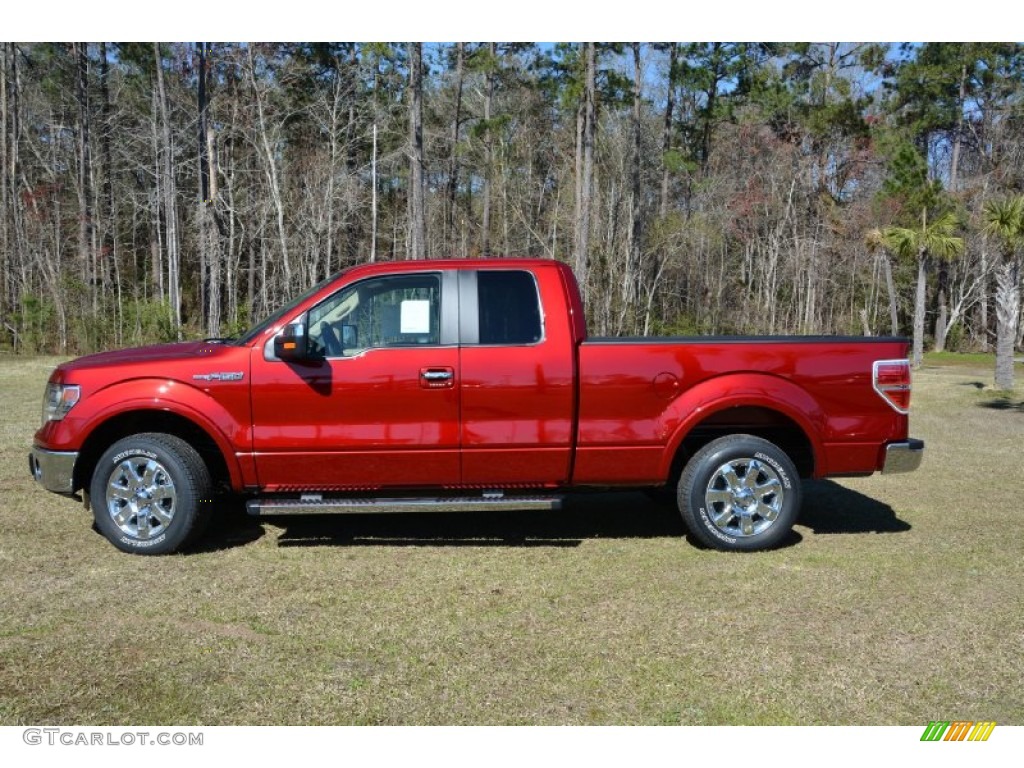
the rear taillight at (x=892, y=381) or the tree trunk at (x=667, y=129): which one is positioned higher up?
the tree trunk at (x=667, y=129)

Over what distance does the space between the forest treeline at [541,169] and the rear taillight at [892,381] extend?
18.8 metres

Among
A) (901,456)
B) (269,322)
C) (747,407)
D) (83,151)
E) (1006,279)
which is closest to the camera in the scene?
(269,322)

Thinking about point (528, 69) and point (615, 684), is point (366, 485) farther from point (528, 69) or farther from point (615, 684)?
point (528, 69)

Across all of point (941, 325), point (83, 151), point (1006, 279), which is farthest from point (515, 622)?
point (941, 325)

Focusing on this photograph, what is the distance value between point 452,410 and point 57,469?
2563 millimetres

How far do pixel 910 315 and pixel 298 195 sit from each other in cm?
2502

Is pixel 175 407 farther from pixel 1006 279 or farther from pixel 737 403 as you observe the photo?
pixel 1006 279

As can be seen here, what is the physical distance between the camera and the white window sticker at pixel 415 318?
5535 mm

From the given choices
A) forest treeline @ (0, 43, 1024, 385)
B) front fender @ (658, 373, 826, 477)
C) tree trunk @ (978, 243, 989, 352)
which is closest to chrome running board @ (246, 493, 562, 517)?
front fender @ (658, 373, 826, 477)

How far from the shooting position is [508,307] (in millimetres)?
5605

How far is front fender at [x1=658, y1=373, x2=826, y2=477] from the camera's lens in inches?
217

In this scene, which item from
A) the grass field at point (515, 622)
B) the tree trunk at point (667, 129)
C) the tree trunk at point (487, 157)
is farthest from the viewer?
the tree trunk at point (667, 129)
